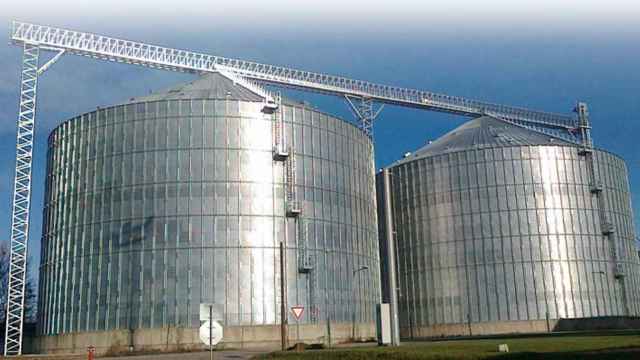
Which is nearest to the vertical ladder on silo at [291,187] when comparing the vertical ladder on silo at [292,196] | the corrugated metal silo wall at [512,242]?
the vertical ladder on silo at [292,196]

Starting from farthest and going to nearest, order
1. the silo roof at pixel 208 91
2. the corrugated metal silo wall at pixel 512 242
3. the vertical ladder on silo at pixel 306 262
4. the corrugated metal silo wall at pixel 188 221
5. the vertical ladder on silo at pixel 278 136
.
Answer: the corrugated metal silo wall at pixel 512 242 < the silo roof at pixel 208 91 < the vertical ladder on silo at pixel 278 136 < the vertical ladder on silo at pixel 306 262 < the corrugated metal silo wall at pixel 188 221

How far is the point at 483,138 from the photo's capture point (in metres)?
95.1

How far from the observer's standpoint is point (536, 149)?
289ft

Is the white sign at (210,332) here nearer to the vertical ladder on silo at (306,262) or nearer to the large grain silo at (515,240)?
the vertical ladder on silo at (306,262)

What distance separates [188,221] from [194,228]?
83 cm

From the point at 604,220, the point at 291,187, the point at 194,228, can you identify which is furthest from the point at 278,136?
the point at 604,220

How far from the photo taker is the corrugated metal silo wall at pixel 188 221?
6156 cm

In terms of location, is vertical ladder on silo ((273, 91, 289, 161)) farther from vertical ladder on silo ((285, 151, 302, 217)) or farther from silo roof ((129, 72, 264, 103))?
silo roof ((129, 72, 264, 103))

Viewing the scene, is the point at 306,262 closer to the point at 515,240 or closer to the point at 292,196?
the point at 292,196

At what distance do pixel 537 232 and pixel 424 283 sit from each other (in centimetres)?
1541

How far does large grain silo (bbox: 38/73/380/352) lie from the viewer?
61156 mm

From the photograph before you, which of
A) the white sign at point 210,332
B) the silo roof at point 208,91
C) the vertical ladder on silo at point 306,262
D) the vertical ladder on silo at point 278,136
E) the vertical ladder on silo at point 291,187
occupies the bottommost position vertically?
the white sign at point 210,332

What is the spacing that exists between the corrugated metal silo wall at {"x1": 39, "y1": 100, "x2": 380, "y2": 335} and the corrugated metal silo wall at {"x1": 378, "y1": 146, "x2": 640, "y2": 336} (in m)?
20.9

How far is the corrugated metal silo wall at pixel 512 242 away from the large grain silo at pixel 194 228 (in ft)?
68.6
